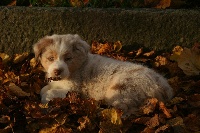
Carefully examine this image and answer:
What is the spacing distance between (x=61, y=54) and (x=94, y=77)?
0.51 metres

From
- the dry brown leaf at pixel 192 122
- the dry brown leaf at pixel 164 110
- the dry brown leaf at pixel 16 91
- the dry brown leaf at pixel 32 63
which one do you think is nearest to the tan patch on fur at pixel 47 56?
the dry brown leaf at pixel 16 91

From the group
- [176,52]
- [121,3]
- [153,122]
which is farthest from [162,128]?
[121,3]

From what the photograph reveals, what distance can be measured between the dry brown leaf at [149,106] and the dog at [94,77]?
3.6 inches

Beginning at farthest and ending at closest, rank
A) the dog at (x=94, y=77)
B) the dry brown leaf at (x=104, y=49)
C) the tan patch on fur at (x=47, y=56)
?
1. the dry brown leaf at (x=104, y=49)
2. the tan patch on fur at (x=47, y=56)
3. the dog at (x=94, y=77)

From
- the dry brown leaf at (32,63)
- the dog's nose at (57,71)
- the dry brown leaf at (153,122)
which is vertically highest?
the dog's nose at (57,71)

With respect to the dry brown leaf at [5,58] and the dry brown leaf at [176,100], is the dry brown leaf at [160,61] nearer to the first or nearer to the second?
the dry brown leaf at [176,100]

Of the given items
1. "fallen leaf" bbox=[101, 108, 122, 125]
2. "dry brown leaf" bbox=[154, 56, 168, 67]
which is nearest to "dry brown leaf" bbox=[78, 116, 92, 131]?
"fallen leaf" bbox=[101, 108, 122, 125]

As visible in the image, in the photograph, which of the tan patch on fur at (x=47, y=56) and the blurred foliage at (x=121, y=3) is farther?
the blurred foliage at (x=121, y=3)

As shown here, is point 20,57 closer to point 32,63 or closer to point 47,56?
point 32,63

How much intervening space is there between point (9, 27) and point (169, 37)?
2.34m

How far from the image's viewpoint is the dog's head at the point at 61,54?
502 cm

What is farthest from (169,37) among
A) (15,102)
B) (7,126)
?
(7,126)

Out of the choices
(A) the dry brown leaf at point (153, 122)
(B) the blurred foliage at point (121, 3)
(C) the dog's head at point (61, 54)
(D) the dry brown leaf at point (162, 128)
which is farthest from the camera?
(B) the blurred foliage at point (121, 3)

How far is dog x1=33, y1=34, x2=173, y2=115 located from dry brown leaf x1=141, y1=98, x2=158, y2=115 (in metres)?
0.09
